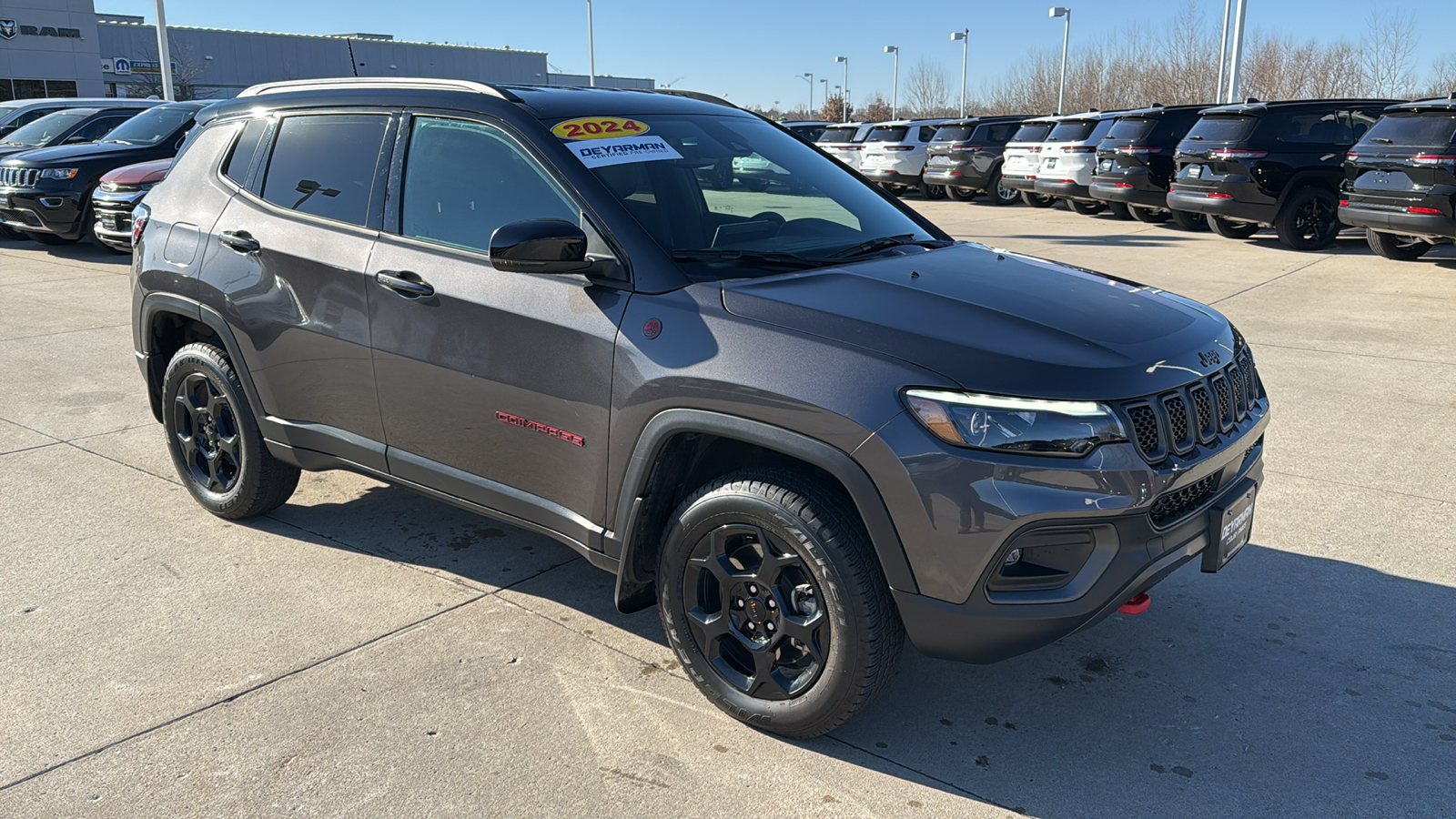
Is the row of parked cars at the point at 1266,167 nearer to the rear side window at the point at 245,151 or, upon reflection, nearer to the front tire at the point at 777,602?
the rear side window at the point at 245,151

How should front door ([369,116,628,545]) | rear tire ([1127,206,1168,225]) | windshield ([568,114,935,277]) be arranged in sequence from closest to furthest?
front door ([369,116,628,545]), windshield ([568,114,935,277]), rear tire ([1127,206,1168,225])

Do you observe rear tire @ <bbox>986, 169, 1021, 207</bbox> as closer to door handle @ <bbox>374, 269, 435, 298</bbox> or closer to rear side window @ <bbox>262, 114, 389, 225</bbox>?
rear side window @ <bbox>262, 114, 389, 225</bbox>

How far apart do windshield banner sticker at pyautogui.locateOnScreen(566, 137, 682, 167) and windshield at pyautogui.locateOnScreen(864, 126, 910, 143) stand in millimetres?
20946

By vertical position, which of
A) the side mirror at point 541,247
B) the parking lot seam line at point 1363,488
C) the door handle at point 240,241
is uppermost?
the side mirror at point 541,247

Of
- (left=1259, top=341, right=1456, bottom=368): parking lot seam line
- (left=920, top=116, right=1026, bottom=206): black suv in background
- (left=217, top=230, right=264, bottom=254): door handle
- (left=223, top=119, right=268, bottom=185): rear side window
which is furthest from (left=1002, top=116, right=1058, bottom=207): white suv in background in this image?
(left=217, top=230, right=264, bottom=254): door handle

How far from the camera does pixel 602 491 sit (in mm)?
3273

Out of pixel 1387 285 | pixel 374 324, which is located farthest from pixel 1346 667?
pixel 1387 285

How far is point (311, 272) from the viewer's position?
3.95m

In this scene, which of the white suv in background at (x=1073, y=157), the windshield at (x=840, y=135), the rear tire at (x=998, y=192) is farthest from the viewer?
the windshield at (x=840, y=135)

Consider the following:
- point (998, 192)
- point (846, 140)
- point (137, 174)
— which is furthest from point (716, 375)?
point (846, 140)

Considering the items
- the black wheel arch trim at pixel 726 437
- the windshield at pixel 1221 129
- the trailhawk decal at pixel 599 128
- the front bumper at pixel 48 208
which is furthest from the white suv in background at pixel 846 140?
the black wheel arch trim at pixel 726 437

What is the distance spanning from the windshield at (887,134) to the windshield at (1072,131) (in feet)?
17.4

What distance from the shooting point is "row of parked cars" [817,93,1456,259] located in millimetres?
11281

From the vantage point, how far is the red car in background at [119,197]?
1238 centimetres
